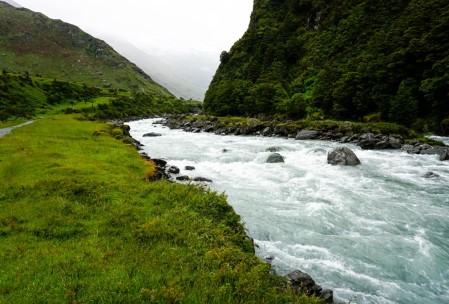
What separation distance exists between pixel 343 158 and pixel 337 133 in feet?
70.5

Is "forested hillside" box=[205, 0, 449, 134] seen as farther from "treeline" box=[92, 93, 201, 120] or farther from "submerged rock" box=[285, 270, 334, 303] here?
"submerged rock" box=[285, 270, 334, 303]

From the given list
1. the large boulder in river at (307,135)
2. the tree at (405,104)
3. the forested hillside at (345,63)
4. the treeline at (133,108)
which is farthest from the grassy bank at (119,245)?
the treeline at (133,108)

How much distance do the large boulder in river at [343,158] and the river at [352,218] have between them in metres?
1.00

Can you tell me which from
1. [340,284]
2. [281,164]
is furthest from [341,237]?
[281,164]

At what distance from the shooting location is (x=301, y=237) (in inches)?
731

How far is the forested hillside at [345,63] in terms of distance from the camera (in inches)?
2261

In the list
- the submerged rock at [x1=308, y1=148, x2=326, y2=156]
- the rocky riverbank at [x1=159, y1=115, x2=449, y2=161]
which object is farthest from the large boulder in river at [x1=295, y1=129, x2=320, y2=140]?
the submerged rock at [x1=308, y1=148, x2=326, y2=156]

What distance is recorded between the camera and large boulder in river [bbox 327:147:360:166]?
36.8 m

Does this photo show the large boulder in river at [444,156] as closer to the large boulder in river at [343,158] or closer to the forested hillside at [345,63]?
the large boulder in river at [343,158]

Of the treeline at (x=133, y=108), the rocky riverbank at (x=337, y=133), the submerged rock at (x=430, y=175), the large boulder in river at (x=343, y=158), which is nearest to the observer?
the submerged rock at (x=430, y=175)

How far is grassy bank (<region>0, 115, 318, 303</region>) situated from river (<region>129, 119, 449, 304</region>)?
178 inches

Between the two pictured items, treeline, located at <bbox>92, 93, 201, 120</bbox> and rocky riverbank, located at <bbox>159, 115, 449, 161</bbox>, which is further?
treeline, located at <bbox>92, 93, 201, 120</bbox>

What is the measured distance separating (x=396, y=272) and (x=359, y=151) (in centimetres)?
3224

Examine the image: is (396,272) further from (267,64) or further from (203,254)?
(267,64)
